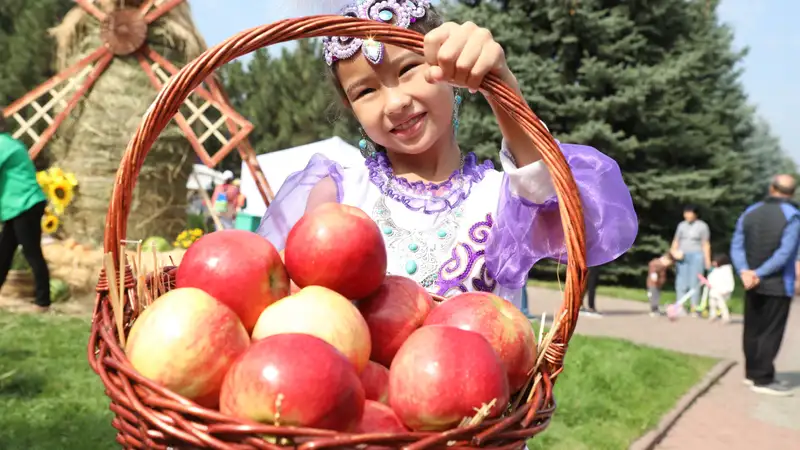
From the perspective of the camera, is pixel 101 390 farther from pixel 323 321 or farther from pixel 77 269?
pixel 77 269

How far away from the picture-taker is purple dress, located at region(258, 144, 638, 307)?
1.57 metres

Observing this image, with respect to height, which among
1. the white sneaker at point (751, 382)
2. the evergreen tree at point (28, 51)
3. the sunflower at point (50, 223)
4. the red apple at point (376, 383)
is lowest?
the white sneaker at point (751, 382)

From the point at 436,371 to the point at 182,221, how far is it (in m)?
8.30

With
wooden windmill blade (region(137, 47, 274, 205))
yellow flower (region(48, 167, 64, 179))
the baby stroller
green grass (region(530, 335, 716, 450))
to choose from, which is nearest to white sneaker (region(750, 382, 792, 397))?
green grass (region(530, 335, 716, 450))

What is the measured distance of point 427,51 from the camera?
136 cm

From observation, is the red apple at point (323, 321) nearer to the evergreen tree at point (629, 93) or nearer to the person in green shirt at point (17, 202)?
the person in green shirt at point (17, 202)

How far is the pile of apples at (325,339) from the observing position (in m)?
0.97

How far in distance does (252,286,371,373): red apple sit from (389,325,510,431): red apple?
0.32 feet

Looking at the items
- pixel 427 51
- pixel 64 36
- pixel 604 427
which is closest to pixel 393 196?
pixel 427 51

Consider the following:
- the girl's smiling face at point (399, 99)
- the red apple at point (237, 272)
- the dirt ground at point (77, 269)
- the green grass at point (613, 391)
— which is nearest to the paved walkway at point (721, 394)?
the green grass at point (613, 391)

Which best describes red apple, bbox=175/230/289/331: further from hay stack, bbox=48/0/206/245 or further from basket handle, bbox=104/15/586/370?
hay stack, bbox=48/0/206/245

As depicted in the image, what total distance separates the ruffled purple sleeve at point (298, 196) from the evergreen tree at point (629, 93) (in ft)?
36.6

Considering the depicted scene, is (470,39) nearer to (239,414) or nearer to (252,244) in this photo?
(252,244)

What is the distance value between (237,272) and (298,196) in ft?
2.75
